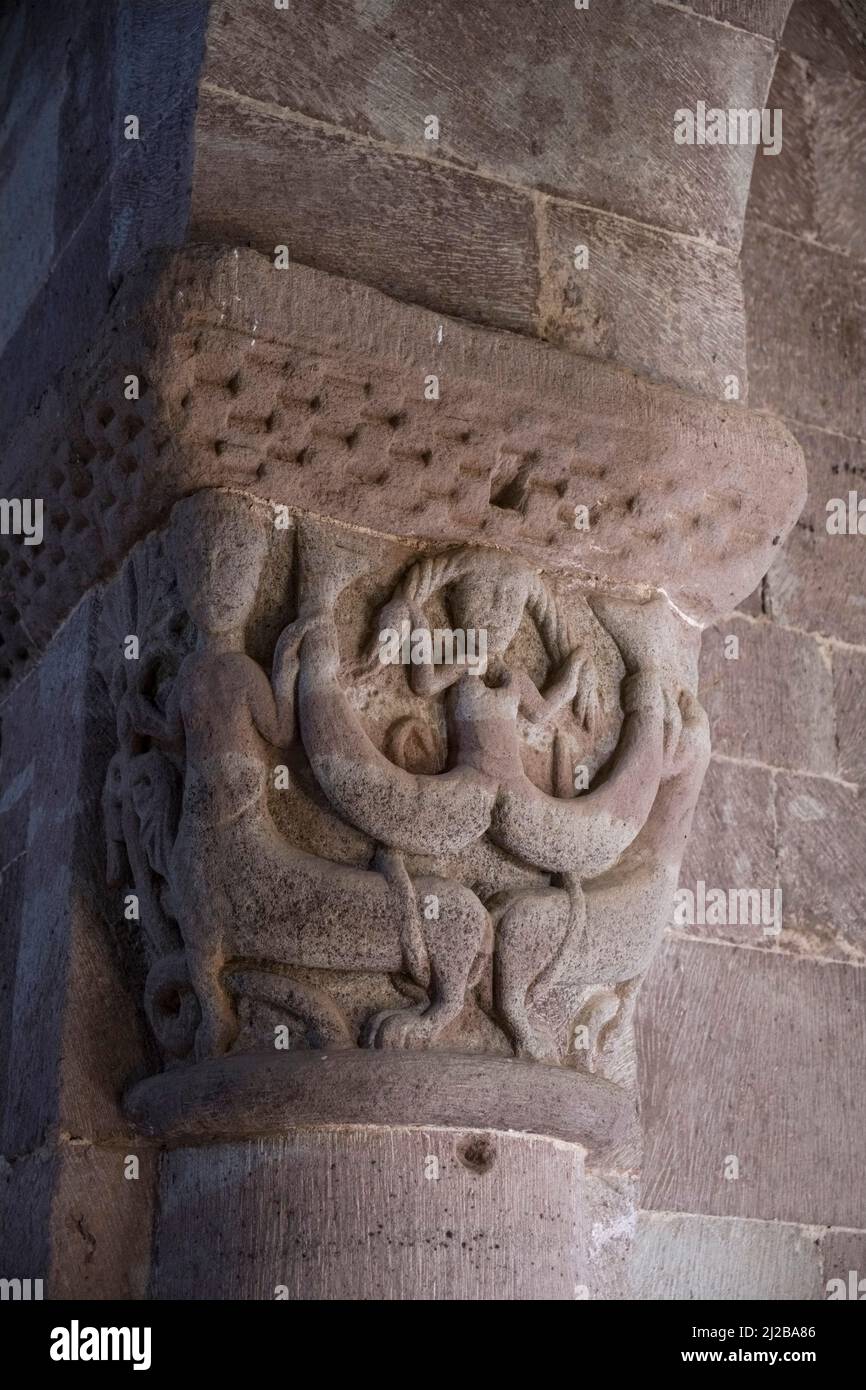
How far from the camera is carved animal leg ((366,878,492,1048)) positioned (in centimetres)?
175

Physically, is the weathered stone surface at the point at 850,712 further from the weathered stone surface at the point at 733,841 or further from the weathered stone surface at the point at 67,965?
the weathered stone surface at the point at 67,965

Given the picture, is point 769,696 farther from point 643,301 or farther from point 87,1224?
point 87,1224

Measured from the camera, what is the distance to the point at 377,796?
1.79 m

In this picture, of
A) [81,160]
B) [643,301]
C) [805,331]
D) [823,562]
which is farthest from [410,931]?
[805,331]

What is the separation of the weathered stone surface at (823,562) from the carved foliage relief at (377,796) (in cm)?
82

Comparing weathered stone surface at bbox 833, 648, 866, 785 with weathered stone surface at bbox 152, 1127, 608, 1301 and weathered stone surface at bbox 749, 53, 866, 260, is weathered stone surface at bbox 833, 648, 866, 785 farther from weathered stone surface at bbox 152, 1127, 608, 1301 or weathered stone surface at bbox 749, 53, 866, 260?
weathered stone surface at bbox 152, 1127, 608, 1301

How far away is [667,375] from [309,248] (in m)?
0.49

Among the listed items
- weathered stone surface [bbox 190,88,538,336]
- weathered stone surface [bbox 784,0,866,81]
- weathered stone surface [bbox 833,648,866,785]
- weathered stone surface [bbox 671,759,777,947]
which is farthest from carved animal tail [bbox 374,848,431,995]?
weathered stone surface [bbox 784,0,866,81]

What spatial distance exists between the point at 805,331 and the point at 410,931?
1.60 m

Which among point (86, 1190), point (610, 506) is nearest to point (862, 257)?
point (610, 506)

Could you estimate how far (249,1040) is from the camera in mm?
1766

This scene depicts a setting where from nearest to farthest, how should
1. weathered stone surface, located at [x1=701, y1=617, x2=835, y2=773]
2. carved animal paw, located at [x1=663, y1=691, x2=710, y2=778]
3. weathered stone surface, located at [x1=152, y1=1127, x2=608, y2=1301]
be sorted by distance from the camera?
weathered stone surface, located at [x1=152, y1=1127, x2=608, y2=1301]
carved animal paw, located at [x1=663, y1=691, x2=710, y2=778]
weathered stone surface, located at [x1=701, y1=617, x2=835, y2=773]

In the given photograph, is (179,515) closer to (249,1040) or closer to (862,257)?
(249,1040)

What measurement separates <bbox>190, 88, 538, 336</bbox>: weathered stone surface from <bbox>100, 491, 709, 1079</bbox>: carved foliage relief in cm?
31
